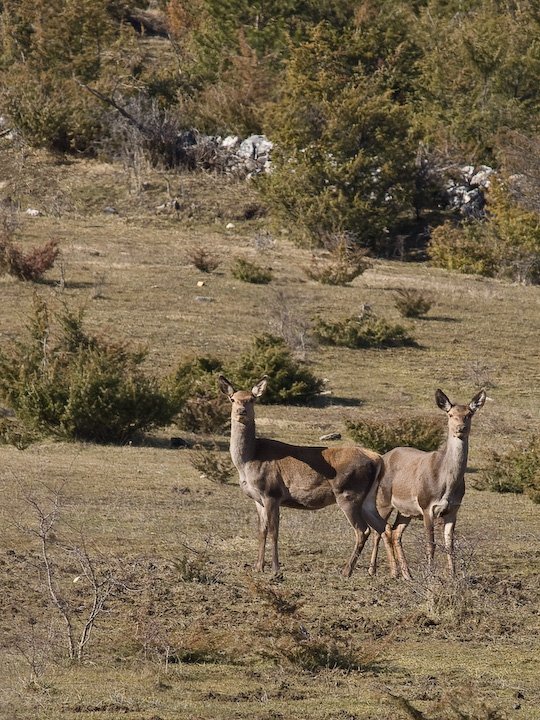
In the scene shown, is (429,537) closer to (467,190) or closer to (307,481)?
(307,481)

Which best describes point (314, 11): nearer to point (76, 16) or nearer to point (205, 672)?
point (76, 16)

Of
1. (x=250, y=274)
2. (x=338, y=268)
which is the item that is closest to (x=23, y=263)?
(x=250, y=274)

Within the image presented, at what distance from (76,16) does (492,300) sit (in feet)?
115

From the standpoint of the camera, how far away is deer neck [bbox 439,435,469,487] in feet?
43.5

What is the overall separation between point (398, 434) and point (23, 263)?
1453 cm

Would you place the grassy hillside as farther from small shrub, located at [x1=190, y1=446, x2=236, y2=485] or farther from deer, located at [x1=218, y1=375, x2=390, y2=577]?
deer, located at [x1=218, y1=375, x2=390, y2=577]

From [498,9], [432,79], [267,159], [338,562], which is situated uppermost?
[498,9]

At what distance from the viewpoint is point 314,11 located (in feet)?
210

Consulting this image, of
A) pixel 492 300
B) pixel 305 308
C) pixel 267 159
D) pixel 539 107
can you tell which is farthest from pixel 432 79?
pixel 305 308

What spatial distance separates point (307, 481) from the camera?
13438mm


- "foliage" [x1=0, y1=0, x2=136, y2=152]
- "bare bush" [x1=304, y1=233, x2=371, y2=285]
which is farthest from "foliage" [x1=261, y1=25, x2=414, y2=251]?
"foliage" [x1=0, y1=0, x2=136, y2=152]

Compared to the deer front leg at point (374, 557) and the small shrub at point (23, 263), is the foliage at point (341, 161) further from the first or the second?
the deer front leg at point (374, 557)

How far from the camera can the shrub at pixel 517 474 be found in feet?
66.4

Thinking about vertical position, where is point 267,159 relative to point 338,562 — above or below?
above
